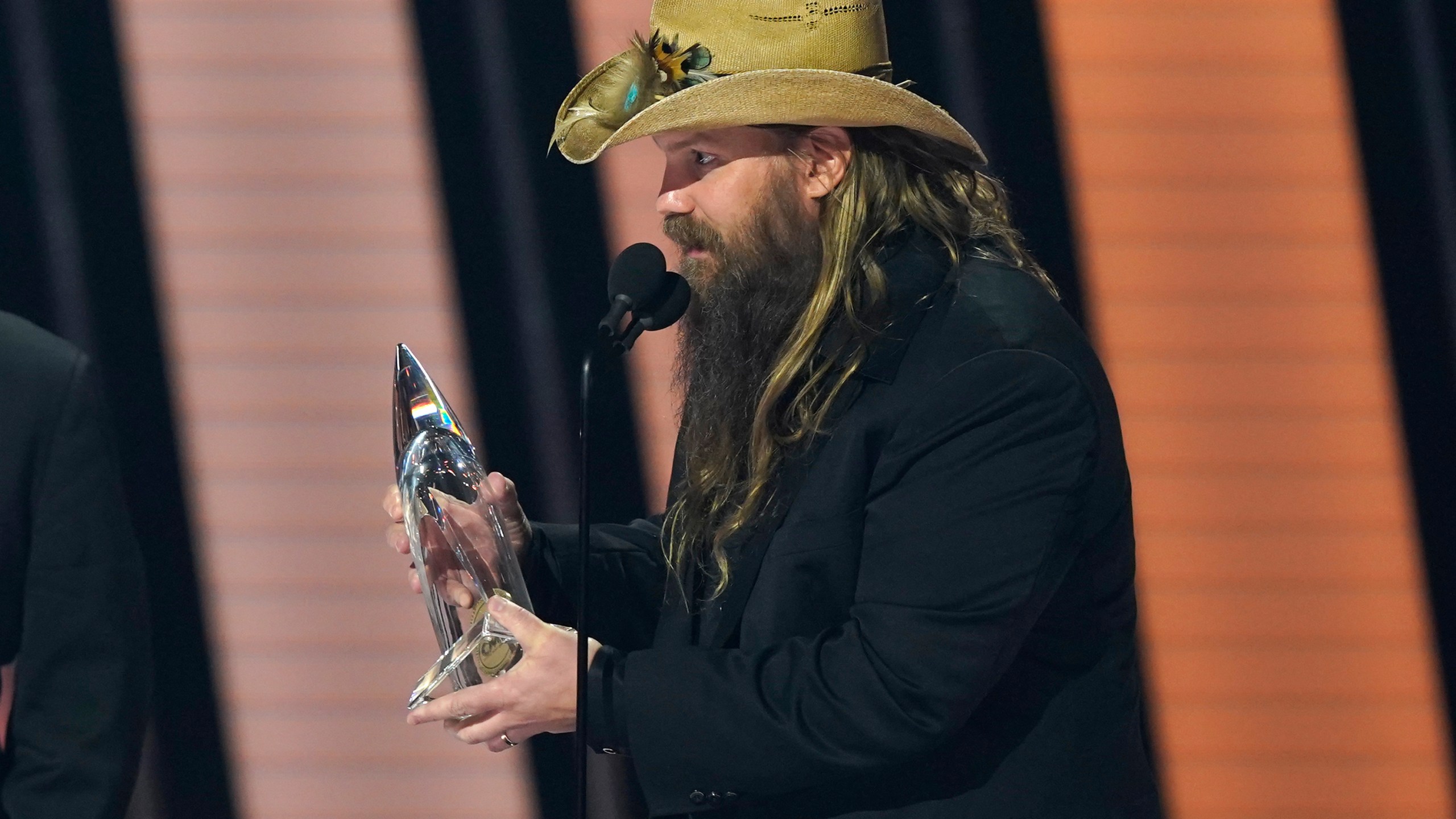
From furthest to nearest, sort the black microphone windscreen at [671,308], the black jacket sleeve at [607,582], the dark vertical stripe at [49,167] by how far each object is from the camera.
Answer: the dark vertical stripe at [49,167]
the black jacket sleeve at [607,582]
the black microphone windscreen at [671,308]

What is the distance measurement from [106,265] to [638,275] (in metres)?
2.04

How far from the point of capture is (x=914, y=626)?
67.9 inches

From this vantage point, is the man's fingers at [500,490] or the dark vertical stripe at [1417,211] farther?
the dark vertical stripe at [1417,211]

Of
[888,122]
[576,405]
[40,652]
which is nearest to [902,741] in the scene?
[888,122]

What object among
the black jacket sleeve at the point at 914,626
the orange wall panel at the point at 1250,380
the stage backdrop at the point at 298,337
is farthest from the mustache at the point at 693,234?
the orange wall panel at the point at 1250,380

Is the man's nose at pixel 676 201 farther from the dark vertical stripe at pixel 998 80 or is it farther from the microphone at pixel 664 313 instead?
the dark vertical stripe at pixel 998 80

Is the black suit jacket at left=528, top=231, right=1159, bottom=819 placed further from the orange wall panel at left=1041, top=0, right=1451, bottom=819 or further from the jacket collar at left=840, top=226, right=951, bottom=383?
the orange wall panel at left=1041, top=0, right=1451, bottom=819

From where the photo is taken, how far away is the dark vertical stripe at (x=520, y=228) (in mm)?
3461

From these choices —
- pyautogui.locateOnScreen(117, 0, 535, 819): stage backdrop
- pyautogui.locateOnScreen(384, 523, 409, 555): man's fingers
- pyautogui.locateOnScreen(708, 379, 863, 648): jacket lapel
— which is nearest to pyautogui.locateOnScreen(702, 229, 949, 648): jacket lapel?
pyautogui.locateOnScreen(708, 379, 863, 648): jacket lapel

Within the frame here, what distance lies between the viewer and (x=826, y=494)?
6.05 feet

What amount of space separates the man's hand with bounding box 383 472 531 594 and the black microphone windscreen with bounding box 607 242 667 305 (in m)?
0.37

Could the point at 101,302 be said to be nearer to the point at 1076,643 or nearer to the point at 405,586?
the point at 405,586

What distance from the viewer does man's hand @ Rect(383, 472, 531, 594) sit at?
1.97 metres

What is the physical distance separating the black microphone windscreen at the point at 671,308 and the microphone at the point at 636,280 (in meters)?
0.01
